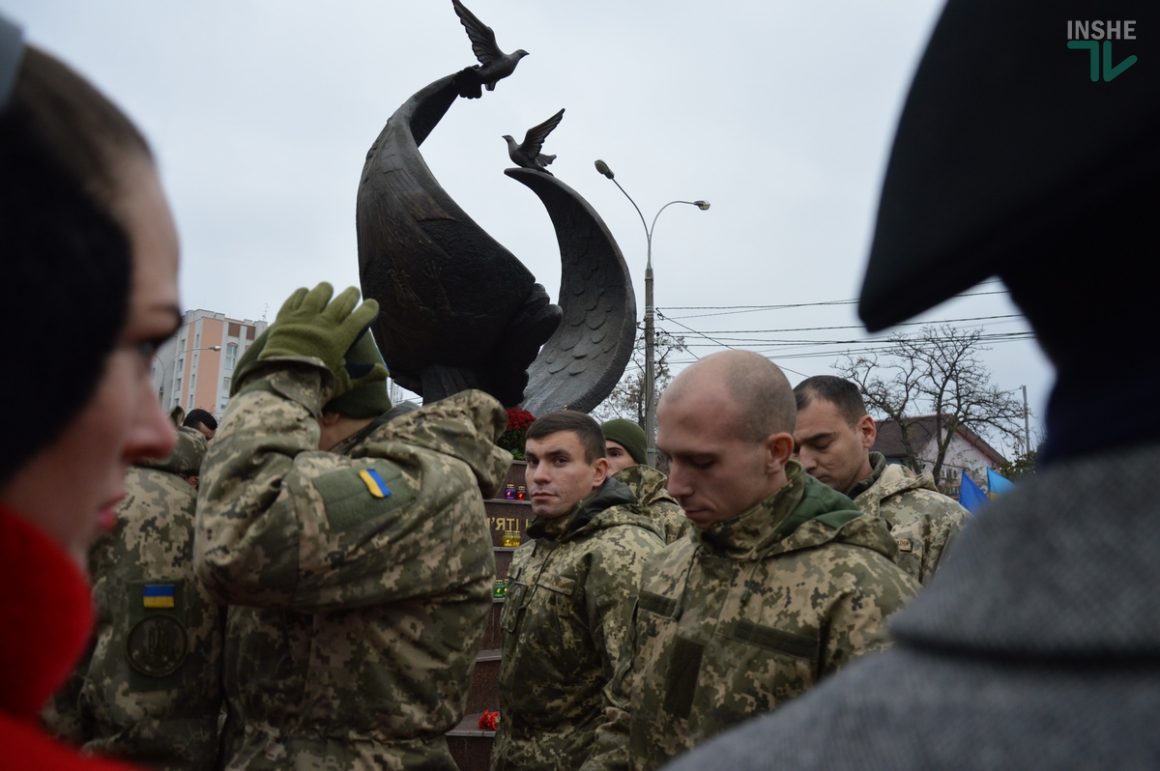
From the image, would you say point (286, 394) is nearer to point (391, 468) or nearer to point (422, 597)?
point (391, 468)

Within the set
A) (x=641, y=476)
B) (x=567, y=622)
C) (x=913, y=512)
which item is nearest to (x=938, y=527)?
(x=913, y=512)

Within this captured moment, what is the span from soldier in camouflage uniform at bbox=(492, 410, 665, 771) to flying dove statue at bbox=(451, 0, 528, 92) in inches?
134

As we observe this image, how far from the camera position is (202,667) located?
285cm

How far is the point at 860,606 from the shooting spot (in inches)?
103

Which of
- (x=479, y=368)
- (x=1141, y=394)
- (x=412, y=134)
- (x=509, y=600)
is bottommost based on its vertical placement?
(x=509, y=600)

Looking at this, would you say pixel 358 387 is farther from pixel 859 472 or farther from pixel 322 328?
pixel 859 472

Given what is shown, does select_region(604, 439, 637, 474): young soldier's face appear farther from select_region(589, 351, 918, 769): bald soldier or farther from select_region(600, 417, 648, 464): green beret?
select_region(589, 351, 918, 769): bald soldier

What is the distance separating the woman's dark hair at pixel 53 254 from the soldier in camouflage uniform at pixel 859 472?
4.31m

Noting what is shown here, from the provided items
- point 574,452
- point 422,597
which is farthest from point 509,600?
point 422,597

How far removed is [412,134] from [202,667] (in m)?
4.49

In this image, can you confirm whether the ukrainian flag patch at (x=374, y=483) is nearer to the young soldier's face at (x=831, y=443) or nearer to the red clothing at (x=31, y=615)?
the red clothing at (x=31, y=615)

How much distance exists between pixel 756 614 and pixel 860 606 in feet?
0.92

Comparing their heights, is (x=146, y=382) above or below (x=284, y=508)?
above

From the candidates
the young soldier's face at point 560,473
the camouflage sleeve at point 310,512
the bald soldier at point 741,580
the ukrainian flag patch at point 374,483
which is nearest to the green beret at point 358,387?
the camouflage sleeve at point 310,512
